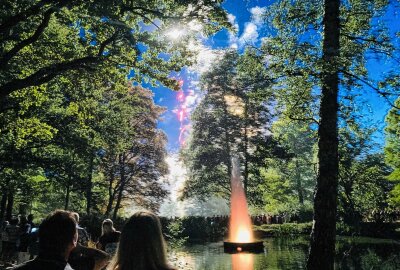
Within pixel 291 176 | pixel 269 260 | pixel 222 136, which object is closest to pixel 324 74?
pixel 269 260

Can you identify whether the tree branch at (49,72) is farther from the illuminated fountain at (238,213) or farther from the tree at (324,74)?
the illuminated fountain at (238,213)

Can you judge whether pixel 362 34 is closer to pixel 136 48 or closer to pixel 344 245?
pixel 136 48

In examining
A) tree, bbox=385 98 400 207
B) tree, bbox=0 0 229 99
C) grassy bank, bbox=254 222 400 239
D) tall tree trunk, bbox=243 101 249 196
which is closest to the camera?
tree, bbox=0 0 229 99

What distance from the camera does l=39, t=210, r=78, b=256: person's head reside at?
268cm

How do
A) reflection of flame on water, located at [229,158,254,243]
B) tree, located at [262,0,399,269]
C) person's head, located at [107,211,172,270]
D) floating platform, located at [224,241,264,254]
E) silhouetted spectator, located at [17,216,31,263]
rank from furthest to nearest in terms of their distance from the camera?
reflection of flame on water, located at [229,158,254,243]
floating platform, located at [224,241,264,254]
silhouetted spectator, located at [17,216,31,263]
tree, located at [262,0,399,269]
person's head, located at [107,211,172,270]

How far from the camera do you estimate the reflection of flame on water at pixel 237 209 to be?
37209mm

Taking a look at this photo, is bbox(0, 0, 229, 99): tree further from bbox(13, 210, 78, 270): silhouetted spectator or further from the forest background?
bbox(13, 210, 78, 270): silhouetted spectator

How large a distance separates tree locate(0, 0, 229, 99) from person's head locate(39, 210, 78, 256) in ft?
25.7

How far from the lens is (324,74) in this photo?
7234mm

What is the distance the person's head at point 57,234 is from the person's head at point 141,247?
0.40 meters

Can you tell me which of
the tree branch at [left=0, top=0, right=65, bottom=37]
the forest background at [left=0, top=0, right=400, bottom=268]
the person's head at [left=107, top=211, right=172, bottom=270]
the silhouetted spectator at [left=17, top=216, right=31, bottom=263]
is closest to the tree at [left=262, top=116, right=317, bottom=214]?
the forest background at [left=0, top=0, right=400, bottom=268]

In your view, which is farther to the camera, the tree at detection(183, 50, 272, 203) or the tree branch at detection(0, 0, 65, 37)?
the tree at detection(183, 50, 272, 203)

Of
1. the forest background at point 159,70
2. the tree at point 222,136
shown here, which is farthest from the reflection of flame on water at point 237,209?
the forest background at point 159,70

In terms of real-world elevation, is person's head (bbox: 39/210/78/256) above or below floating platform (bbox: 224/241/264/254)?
above
